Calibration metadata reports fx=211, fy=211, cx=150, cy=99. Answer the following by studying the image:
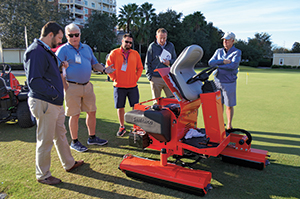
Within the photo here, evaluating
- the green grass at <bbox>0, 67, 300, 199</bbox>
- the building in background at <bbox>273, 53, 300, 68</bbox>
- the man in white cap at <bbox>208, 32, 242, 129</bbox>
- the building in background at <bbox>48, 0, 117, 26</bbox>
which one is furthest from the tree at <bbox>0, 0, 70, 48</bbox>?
the building in background at <bbox>273, 53, 300, 68</bbox>

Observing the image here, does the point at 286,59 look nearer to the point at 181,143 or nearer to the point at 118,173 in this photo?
the point at 181,143

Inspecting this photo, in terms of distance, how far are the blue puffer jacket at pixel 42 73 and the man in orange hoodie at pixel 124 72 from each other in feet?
5.67

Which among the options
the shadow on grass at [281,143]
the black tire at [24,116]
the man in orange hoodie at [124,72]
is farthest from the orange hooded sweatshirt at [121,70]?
the shadow on grass at [281,143]

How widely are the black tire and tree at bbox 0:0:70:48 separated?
41253mm

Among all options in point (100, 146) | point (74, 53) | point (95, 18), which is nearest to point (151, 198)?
point (100, 146)

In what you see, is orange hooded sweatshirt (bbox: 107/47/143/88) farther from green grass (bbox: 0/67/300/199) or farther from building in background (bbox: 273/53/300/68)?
building in background (bbox: 273/53/300/68)

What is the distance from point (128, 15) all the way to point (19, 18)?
21443mm

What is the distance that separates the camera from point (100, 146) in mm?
4117

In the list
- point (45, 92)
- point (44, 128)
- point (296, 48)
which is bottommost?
point (44, 128)

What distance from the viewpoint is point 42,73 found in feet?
8.72

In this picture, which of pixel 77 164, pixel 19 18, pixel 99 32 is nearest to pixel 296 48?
pixel 99 32

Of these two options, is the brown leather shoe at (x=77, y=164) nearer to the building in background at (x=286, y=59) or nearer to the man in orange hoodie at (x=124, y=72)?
the man in orange hoodie at (x=124, y=72)

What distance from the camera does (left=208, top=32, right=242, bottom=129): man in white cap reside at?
448 cm

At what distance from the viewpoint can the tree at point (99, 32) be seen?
4506cm
